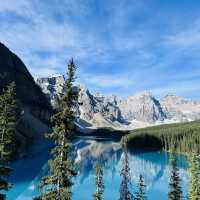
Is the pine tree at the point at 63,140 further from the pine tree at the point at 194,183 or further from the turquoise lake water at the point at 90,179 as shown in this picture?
the turquoise lake water at the point at 90,179

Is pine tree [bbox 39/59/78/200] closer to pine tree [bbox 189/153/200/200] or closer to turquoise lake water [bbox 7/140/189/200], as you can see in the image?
pine tree [bbox 189/153/200/200]

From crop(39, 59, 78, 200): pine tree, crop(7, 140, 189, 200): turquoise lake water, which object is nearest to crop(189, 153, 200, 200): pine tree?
crop(39, 59, 78, 200): pine tree

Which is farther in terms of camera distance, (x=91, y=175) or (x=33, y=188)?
(x=91, y=175)

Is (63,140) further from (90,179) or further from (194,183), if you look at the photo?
(90,179)

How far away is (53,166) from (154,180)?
98207 mm

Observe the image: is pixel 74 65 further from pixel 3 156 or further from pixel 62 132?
pixel 3 156

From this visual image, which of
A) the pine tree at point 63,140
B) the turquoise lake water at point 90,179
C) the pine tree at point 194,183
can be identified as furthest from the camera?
the turquoise lake water at point 90,179

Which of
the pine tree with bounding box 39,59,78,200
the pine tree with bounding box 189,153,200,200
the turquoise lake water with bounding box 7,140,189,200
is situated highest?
the pine tree with bounding box 39,59,78,200

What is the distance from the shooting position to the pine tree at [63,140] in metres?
26.6

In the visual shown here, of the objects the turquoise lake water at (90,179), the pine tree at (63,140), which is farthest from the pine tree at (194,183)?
the turquoise lake water at (90,179)

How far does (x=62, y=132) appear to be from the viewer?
27.1 meters

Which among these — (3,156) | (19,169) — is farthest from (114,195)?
(3,156)

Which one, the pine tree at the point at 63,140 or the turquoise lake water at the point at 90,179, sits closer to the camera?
the pine tree at the point at 63,140

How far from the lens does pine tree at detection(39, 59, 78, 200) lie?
26.6 meters
